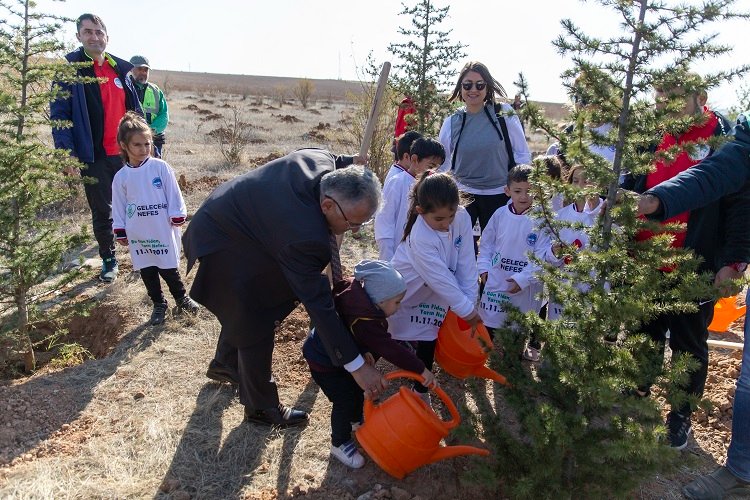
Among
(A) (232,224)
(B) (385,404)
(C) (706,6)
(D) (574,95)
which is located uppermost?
Result: (C) (706,6)

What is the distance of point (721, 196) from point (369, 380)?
1748 mm

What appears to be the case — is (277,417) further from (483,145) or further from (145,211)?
Answer: (483,145)

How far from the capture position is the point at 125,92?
190 inches

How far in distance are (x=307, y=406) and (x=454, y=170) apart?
2.07 metres

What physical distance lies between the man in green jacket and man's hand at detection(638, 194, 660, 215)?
524 cm

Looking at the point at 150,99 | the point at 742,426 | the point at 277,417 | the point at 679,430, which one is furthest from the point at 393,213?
the point at 150,99

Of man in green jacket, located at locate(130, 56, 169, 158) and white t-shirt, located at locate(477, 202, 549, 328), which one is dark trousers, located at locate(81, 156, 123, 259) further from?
white t-shirt, located at locate(477, 202, 549, 328)

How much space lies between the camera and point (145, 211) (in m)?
4.00

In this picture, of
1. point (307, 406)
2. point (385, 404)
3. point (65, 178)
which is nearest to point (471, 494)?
point (385, 404)

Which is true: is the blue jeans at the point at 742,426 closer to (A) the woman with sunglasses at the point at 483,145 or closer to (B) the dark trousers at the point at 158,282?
(A) the woman with sunglasses at the point at 483,145

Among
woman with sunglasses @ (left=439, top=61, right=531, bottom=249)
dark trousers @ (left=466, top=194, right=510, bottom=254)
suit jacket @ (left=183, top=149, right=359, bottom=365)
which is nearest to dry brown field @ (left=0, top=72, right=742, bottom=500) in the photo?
suit jacket @ (left=183, top=149, right=359, bottom=365)

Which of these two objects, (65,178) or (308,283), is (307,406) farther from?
(65,178)

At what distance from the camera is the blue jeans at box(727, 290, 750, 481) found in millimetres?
2369

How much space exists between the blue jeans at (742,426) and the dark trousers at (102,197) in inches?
189
